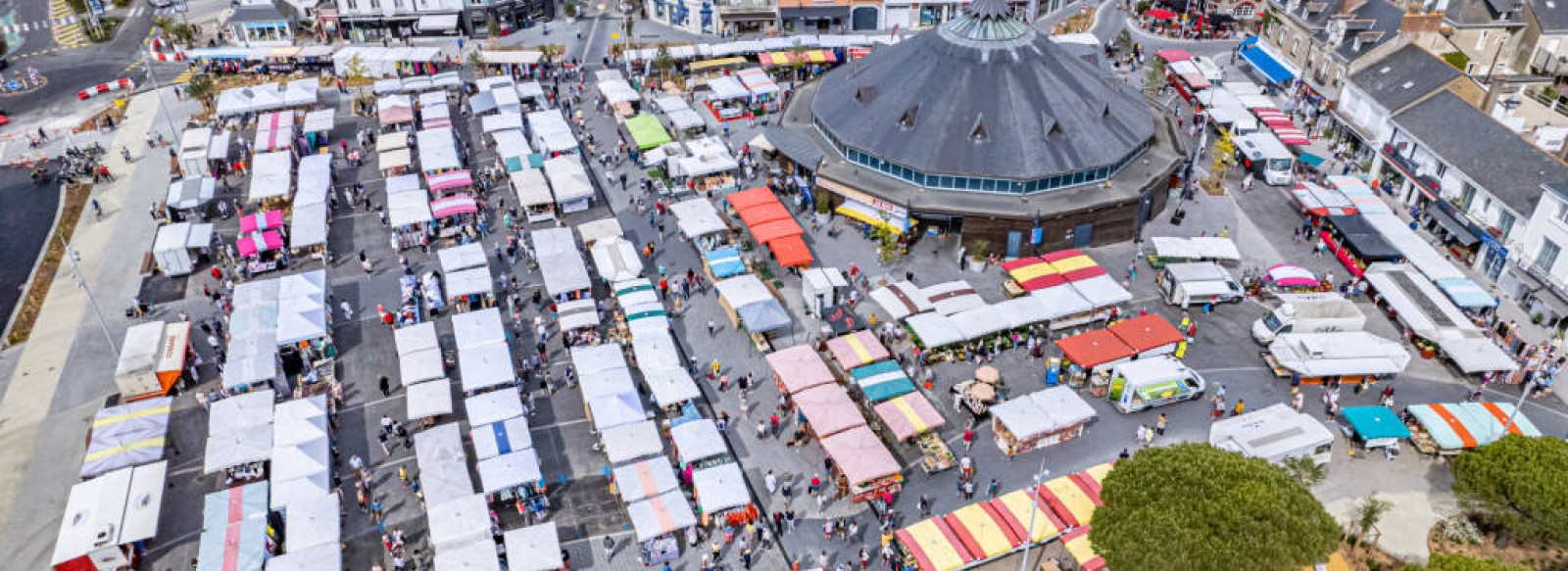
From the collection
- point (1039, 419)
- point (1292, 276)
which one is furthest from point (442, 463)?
point (1292, 276)

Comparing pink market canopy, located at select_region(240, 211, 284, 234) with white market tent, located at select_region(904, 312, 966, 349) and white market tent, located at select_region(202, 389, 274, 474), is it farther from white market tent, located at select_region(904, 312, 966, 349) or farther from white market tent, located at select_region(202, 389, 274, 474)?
white market tent, located at select_region(904, 312, 966, 349)

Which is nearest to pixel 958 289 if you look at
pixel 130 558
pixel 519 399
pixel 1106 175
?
pixel 1106 175

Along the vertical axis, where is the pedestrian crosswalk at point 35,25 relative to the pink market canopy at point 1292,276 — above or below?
above

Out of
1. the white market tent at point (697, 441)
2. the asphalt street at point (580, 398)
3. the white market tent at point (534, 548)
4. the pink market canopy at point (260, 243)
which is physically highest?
the pink market canopy at point (260, 243)

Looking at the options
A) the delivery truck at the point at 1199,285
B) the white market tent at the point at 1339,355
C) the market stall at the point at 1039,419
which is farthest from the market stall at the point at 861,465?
the delivery truck at the point at 1199,285

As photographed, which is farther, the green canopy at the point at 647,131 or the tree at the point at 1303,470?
the green canopy at the point at 647,131

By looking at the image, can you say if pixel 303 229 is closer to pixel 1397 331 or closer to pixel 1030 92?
pixel 1030 92

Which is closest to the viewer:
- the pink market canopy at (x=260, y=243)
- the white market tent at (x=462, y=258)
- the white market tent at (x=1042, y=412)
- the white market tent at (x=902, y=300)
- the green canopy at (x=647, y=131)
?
the white market tent at (x=1042, y=412)

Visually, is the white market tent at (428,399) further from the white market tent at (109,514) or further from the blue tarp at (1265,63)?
the blue tarp at (1265,63)
